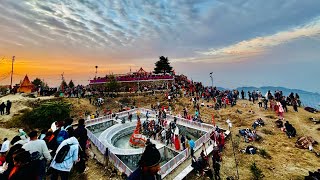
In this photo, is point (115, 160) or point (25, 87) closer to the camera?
point (115, 160)

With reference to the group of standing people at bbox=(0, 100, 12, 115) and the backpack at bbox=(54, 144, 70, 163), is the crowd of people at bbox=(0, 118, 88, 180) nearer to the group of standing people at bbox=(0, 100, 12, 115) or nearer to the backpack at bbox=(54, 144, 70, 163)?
the backpack at bbox=(54, 144, 70, 163)

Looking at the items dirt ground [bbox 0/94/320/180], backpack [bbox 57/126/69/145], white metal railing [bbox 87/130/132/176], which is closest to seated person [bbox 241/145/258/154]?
dirt ground [bbox 0/94/320/180]

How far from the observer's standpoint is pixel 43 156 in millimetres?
5117

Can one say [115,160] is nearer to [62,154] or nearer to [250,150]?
[62,154]

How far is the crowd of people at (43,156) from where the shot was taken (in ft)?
12.2

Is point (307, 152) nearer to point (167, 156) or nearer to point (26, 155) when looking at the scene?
point (167, 156)

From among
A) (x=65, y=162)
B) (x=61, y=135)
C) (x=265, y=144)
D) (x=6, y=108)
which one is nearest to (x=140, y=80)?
(x=6, y=108)

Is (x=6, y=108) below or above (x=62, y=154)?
below

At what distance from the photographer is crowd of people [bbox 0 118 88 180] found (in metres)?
3.73

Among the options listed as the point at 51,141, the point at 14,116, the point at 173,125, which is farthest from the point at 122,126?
the point at 51,141

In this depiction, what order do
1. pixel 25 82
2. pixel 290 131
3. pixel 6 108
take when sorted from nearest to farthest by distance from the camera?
1. pixel 290 131
2. pixel 6 108
3. pixel 25 82

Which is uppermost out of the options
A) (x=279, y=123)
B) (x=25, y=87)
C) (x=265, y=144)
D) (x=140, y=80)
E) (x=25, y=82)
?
(x=140, y=80)

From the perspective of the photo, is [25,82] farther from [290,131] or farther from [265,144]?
[290,131]

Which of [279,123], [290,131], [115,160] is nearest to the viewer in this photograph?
[115,160]
